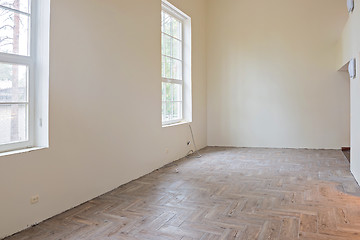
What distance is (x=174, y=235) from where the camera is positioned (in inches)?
102

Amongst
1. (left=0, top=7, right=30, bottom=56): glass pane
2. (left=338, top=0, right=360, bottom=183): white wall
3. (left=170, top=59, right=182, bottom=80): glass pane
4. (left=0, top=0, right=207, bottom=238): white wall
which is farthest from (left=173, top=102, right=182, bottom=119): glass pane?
(left=0, top=7, right=30, bottom=56): glass pane

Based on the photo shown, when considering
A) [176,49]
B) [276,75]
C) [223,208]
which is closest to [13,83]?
[223,208]

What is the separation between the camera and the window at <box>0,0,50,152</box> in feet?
8.97

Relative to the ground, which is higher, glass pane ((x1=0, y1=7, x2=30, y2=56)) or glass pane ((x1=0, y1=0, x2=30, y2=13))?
glass pane ((x1=0, y1=0, x2=30, y2=13))

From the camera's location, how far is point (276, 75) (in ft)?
23.9

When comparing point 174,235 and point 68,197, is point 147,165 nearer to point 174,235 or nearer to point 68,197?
point 68,197

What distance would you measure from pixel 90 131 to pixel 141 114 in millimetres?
1236

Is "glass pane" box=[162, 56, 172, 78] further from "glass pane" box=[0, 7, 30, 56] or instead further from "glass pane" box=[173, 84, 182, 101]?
"glass pane" box=[0, 7, 30, 56]

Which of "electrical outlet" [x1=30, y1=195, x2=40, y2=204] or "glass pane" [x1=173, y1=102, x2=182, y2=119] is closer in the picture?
"electrical outlet" [x1=30, y1=195, x2=40, y2=204]

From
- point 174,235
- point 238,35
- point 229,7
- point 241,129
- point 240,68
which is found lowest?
point 174,235

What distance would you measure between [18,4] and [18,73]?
0.63 m

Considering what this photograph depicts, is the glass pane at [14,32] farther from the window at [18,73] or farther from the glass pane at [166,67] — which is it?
the glass pane at [166,67]

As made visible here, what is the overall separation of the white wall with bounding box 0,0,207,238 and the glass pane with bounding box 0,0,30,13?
229 millimetres

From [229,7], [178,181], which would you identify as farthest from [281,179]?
[229,7]
